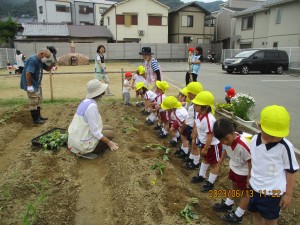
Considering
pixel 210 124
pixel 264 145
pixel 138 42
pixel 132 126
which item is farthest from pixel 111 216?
pixel 138 42

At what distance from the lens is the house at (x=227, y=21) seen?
115 feet

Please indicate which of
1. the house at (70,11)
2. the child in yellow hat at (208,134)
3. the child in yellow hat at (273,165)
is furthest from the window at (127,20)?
the child in yellow hat at (273,165)

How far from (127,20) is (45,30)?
35.0 ft

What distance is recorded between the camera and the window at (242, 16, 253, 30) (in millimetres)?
29438

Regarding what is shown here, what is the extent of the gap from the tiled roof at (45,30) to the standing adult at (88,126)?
33188mm

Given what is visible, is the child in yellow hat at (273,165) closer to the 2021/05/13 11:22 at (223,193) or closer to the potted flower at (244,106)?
the 2021/05/13 11:22 at (223,193)

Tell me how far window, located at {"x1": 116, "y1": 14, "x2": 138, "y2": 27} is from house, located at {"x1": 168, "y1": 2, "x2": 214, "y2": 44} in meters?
6.15

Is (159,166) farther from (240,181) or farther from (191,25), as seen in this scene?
(191,25)

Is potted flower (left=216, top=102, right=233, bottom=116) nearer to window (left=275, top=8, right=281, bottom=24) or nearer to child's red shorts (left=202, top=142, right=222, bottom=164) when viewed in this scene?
child's red shorts (left=202, top=142, right=222, bottom=164)

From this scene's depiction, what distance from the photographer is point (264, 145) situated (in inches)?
94.5

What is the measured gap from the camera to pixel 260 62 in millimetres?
19141

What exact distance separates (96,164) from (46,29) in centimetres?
3526

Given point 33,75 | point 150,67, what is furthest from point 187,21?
point 33,75

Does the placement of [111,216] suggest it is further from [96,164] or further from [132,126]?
[132,126]
